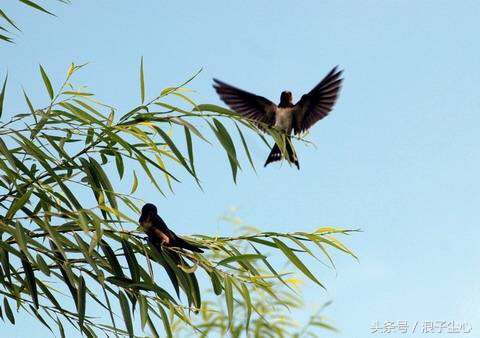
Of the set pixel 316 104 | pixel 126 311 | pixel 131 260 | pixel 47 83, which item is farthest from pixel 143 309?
pixel 316 104

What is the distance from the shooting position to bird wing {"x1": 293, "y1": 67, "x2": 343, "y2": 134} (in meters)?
4.97

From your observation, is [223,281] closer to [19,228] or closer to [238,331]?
[238,331]

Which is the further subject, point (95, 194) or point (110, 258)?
point (95, 194)

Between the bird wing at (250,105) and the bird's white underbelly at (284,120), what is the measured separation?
0.08 meters

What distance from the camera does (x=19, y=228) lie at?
9.54 ft

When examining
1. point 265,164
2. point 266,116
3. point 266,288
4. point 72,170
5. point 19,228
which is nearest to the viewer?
point 19,228

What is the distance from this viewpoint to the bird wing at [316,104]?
16.3 feet

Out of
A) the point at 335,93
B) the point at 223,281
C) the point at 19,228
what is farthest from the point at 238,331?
the point at 335,93

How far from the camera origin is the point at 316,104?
508cm

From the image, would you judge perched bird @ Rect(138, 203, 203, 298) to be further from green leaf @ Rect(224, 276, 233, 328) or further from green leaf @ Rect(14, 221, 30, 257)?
green leaf @ Rect(14, 221, 30, 257)

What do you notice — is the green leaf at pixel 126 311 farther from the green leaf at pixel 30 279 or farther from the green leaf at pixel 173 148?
the green leaf at pixel 173 148

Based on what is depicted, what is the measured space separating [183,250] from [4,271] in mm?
624

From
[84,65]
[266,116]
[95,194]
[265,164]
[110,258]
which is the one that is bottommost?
[110,258]

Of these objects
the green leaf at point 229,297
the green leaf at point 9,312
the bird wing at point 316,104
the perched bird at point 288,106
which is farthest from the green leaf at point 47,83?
the bird wing at point 316,104
